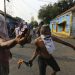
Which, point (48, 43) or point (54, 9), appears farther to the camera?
point (54, 9)

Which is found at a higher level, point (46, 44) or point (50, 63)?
point (46, 44)

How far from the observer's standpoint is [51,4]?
85000 millimetres

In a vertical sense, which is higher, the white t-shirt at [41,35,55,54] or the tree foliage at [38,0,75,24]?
the tree foliage at [38,0,75,24]

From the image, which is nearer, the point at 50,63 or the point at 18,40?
the point at 18,40

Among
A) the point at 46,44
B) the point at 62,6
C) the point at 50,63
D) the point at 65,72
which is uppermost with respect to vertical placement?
the point at 62,6

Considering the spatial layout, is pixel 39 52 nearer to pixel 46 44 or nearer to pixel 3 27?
pixel 46 44

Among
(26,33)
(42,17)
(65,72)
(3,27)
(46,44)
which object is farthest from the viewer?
(42,17)

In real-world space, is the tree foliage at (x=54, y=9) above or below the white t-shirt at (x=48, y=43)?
above

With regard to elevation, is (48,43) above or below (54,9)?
below

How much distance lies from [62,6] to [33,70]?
7308 cm

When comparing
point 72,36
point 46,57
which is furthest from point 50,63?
point 72,36

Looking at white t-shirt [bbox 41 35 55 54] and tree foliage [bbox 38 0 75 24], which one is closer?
white t-shirt [bbox 41 35 55 54]

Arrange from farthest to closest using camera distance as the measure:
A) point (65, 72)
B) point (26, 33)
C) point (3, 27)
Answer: point (65, 72), point (3, 27), point (26, 33)

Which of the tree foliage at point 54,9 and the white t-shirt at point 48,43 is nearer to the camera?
the white t-shirt at point 48,43
